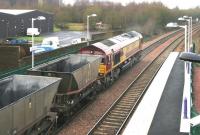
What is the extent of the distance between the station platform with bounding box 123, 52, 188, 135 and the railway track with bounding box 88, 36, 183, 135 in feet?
1.43

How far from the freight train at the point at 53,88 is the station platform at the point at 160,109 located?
3.15 meters

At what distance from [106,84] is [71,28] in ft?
225

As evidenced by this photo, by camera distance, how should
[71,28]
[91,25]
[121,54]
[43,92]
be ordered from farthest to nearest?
[71,28]
[91,25]
[121,54]
[43,92]

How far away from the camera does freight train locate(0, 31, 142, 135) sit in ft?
39.9

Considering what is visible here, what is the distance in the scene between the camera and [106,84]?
2527 centimetres

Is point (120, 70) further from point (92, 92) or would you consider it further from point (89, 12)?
point (89, 12)

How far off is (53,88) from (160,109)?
7305mm

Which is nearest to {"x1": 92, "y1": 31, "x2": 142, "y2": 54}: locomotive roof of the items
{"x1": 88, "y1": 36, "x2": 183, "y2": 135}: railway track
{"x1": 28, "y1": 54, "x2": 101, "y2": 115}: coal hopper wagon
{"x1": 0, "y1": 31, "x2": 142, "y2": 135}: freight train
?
{"x1": 0, "y1": 31, "x2": 142, "y2": 135}: freight train

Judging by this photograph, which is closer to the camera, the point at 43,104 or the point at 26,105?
the point at 26,105

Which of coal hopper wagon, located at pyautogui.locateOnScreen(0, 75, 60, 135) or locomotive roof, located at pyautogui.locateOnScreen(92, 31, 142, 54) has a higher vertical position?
locomotive roof, located at pyautogui.locateOnScreen(92, 31, 142, 54)

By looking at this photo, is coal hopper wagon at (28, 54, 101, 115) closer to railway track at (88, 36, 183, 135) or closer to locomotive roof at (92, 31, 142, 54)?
railway track at (88, 36, 183, 135)

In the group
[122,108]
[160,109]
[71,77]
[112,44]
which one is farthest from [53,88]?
[112,44]

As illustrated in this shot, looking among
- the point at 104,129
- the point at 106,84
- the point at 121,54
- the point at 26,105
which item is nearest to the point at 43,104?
the point at 26,105

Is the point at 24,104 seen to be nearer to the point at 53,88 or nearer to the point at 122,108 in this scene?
the point at 53,88
